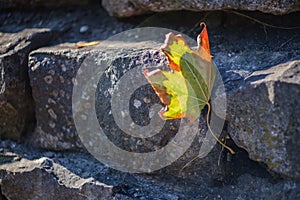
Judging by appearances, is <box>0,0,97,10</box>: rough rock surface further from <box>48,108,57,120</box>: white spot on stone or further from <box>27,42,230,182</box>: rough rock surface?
<box>48,108,57,120</box>: white spot on stone

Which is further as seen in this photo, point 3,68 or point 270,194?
point 3,68

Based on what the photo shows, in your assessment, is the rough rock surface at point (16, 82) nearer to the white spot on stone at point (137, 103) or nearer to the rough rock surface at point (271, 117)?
the white spot on stone at point (137, 103)

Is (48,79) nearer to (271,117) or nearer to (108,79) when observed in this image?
(108,79)

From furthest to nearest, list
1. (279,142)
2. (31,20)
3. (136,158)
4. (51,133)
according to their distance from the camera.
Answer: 1. (31,20)
2. (51,133)
3. (136,158)
4. (279,142)

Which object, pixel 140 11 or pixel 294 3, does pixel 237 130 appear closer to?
pixel 294 3

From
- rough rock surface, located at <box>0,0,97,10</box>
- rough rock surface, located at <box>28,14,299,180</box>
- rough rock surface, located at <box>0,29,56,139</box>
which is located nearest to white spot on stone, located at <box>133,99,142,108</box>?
rough rock surface, located at <box>28,14,299,180</box>

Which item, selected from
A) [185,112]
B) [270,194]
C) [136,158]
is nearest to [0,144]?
[136,158]

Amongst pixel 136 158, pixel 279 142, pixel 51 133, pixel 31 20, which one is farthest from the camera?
pixel 31 20
